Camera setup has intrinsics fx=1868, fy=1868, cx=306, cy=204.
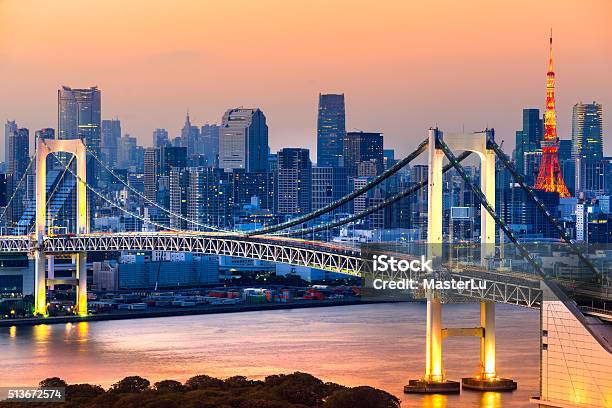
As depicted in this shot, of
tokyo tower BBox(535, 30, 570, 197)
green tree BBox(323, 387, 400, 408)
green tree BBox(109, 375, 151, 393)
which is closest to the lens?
green tree BBox(323, 387, 400, 408)

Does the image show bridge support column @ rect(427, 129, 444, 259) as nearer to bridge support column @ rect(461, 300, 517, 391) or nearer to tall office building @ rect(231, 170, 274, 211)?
bridge support column @ rect(461, 300, 517, 391)

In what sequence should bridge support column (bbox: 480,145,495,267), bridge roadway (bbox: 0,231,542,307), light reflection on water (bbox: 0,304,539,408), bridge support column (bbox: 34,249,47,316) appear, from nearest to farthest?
bridge roadway (bbox: 0,231,542,307), bridge support column (bbox: 480,145,495,267), light reflection on water (bbox: 0,304,539,408), bridge support column (bbox: 34,249,47,316)

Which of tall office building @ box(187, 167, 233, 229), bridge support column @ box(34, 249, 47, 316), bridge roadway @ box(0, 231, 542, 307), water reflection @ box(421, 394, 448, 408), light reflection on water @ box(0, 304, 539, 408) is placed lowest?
water reflection @ box(421, 394, 448, 408)

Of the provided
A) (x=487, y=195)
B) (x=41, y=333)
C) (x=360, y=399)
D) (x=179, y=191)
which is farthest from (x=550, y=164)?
(x=360, y=399)

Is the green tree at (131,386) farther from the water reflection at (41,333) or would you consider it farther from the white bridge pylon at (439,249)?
the water reflection at (41,333)

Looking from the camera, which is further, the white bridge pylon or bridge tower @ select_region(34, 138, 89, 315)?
bridge tower @ select_region(34, 138, 89, 315)

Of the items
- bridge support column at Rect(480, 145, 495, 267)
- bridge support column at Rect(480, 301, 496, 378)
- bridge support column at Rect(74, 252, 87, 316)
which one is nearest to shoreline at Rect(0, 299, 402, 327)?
bridge support column at Rect(74, 252, 87, 316)

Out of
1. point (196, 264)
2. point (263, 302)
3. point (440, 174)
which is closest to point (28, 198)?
point (196, 264)

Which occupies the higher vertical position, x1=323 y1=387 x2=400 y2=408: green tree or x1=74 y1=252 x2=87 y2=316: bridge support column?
x1=74 y1=252 x2=87 y2=316: bridge support column
